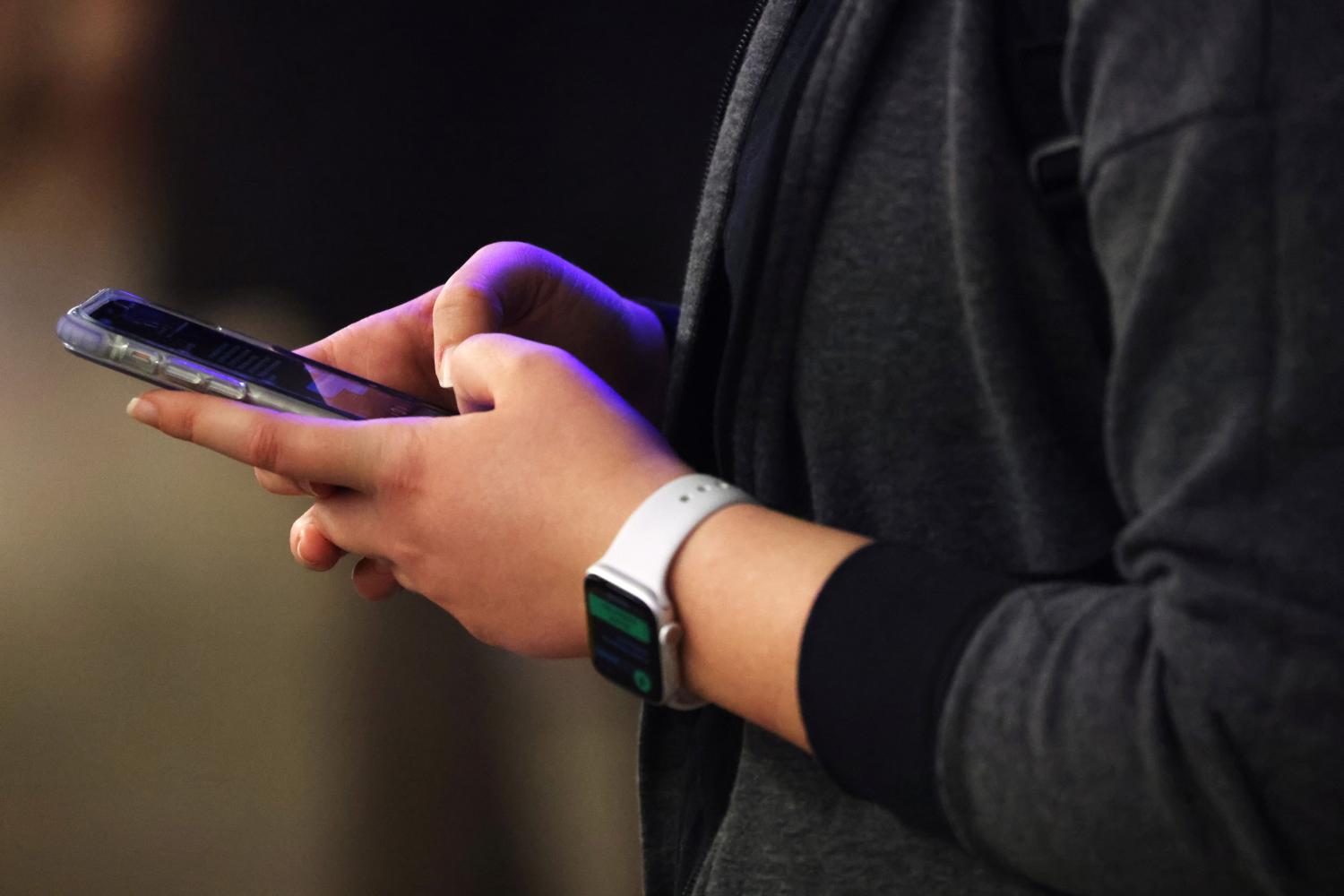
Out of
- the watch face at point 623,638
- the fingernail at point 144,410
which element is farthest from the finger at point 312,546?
the watch face at point 623,638

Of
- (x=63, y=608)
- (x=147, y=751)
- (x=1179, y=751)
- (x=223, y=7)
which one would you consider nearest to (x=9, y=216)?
(x=223, y=7)

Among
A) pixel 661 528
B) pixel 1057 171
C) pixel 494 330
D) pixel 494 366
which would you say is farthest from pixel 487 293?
pixel 1057 171

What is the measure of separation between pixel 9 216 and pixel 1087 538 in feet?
4.19

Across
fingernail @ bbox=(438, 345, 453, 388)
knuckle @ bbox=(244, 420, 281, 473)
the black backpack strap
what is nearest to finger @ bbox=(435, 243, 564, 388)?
fingernail @ bbox=(438, 345, 453, 388)

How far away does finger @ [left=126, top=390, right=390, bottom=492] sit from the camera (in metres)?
0.55

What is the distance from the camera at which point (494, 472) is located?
1.73ft

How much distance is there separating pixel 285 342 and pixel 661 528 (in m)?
0.95

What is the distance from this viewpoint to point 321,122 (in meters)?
1.24

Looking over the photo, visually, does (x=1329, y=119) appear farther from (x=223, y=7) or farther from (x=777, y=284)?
(x=223, y=7)

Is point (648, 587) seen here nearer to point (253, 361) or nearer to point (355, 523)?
point (355, 523)

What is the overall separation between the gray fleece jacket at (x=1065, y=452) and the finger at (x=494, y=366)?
0.33 ft

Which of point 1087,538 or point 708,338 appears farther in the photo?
point 708,338

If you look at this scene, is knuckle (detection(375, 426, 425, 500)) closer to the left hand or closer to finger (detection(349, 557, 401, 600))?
the left hand

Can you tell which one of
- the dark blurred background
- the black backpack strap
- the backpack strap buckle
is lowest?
the dark blurred background
